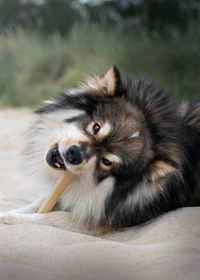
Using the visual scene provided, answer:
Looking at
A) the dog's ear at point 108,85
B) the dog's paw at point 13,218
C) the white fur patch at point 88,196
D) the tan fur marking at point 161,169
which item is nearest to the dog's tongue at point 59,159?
the white fur patch at point 88,196

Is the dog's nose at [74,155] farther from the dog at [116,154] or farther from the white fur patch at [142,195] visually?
the white fur patch at [142,195]

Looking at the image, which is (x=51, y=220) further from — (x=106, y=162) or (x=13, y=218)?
(x=106, y=162)

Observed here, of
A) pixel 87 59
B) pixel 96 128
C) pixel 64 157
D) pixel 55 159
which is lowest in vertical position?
pixel 87 59

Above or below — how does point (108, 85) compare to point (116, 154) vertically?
above

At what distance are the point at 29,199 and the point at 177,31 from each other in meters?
7.12

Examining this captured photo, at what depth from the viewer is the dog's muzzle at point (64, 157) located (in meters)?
2.84

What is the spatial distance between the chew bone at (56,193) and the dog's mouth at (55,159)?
9cm

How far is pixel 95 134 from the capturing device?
2963 mm

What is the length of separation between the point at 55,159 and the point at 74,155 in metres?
0.32

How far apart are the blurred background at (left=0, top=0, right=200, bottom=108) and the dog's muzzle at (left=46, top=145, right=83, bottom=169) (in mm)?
5907

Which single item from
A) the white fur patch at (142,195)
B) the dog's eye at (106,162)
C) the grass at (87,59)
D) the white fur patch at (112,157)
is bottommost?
the grass at (87,59)

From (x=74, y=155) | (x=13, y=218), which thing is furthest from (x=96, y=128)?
(x=13, y=218)

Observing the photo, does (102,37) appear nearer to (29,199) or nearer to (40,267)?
(29,199)

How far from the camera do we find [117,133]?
2.91 m
